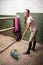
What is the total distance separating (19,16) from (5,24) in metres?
0.78

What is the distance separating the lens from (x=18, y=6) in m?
4.41

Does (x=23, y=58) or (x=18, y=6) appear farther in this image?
(x=18, y=6)

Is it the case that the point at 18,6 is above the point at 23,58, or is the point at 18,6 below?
above

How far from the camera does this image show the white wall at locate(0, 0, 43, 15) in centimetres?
392

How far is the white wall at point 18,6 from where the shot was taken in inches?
154

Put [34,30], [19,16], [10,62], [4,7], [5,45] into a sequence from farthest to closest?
1. [4,7]
2. [19,16]
3. [5,45]
4. [34,30]
5. [10,62]

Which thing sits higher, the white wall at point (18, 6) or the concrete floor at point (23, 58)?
the white wall at point (18, 6)

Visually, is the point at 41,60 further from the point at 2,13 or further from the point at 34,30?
the point at 2,13

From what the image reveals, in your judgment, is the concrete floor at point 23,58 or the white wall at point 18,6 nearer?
the concrete floor at point 23,58

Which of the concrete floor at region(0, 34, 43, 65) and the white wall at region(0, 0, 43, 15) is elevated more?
the white wall at region(0, 0, 43, 15)

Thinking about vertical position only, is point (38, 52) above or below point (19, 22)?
below

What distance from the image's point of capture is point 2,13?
4.96 metres

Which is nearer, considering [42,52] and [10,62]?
[10,62]

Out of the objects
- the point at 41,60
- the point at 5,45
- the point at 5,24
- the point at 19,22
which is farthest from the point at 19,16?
the point at 41,60
